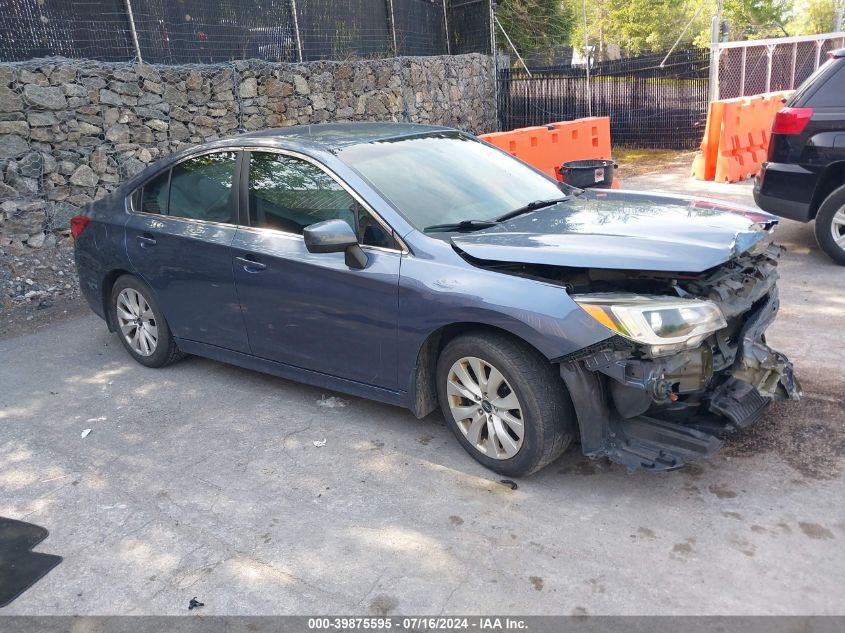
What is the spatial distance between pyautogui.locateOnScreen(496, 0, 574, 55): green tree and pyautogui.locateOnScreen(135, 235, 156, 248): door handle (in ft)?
60.2

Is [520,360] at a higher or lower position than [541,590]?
higher

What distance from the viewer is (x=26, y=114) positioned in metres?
8.39

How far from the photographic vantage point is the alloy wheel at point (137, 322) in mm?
5586

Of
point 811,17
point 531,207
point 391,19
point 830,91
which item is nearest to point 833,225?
point 830,91

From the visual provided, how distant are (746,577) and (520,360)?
1.32 metres

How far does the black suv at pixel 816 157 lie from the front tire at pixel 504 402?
4.60 m

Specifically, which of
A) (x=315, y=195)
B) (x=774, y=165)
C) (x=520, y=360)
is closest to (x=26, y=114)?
(x=315, y=195)

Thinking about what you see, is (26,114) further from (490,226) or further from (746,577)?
(746,577)

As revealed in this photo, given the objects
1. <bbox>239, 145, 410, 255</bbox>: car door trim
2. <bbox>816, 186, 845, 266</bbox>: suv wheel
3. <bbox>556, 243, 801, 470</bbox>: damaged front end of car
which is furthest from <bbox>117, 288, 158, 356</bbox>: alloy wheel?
<bbox>816, 186, 845, 266</bbox>: suv wheel

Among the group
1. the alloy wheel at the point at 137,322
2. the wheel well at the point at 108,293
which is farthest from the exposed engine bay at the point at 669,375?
the wheel well at the point at 108,293

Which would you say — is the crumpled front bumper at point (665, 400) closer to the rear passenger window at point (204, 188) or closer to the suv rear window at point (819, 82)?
the rear passenger window at point (204, 188)

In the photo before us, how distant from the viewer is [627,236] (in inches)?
149

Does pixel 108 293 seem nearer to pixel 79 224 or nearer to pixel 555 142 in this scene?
pixel 79 224

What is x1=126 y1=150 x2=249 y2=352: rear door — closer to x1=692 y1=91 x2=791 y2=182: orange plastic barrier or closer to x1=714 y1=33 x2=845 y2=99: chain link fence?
x1=692 y1=91 x2=791 y2=182: orange plastic barrier
